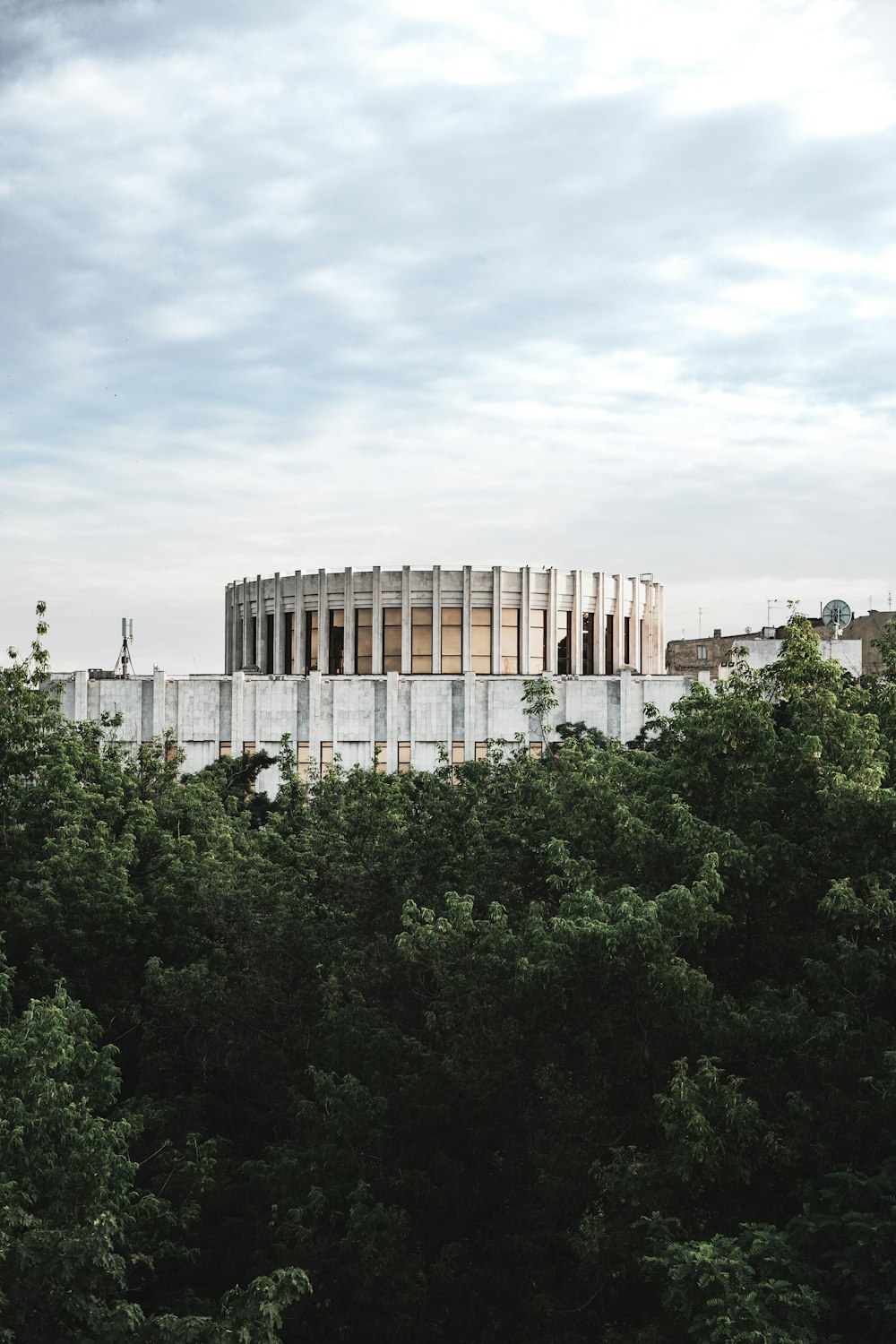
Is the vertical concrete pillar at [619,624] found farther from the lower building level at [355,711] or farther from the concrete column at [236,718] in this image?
the concrete column at [236,718]

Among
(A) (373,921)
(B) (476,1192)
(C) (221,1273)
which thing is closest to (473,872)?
(A) (373,921)

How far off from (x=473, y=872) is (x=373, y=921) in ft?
7.82

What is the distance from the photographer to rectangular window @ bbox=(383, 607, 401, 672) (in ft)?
225

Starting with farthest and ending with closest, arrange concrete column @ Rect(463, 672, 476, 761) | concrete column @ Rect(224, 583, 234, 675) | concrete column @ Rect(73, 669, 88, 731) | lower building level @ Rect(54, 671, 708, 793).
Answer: concrete column @ Rect(224, 583, 234, 675), concrete column @ Rect(73, 669, 88, 731), lower building level @ Rect(54, 671, 708, 793), concrete column @ Rect(463, 672, 476, 761)

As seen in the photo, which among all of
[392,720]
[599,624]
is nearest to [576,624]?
[599,624]

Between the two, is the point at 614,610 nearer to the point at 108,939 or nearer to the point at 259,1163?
the point at 108,939

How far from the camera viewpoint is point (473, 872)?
25.6 meters

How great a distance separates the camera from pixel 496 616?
6825cm

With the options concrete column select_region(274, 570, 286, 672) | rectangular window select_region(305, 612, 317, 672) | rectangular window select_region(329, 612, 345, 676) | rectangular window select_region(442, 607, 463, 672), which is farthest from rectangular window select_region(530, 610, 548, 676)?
concrete column select_region(274, 570, 286, 672)

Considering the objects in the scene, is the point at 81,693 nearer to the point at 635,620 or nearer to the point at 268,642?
the point at 268,642

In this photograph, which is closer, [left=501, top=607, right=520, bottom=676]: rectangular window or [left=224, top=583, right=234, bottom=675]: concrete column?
[left=501, top=607, right=520, bottom=676]: rectangular window

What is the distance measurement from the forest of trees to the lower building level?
107 ft

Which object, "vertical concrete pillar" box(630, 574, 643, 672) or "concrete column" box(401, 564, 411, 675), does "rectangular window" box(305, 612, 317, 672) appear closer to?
"concrete column" box(401, 564, 411, 675)

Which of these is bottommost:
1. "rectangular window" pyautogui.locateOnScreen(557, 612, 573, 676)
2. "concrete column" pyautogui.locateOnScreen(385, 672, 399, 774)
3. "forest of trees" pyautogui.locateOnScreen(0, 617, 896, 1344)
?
"forest of trees" pyautogui.locateOnScreen(0, 617, 896, 1344)
